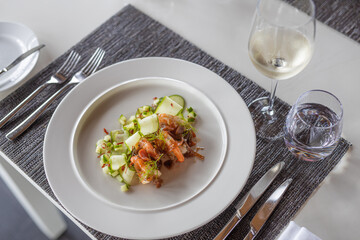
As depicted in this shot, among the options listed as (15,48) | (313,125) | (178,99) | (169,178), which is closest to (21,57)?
(15,48)

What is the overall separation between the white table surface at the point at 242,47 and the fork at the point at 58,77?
0.08 metres

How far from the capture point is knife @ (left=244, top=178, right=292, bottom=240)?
0.90m

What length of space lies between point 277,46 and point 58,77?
66 centimetres

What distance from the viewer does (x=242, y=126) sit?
98 cm

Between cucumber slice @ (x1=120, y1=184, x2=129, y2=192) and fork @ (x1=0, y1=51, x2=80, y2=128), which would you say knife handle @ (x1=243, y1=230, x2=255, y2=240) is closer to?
cucumber slice @ (x1=120, y1=184, x2=129, y2=192)

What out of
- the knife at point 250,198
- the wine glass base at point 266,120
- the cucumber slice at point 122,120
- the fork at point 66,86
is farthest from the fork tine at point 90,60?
the knife at point 250,198

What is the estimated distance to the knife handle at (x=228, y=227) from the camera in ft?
2.93

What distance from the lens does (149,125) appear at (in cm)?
95

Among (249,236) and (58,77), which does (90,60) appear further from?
(249,236)

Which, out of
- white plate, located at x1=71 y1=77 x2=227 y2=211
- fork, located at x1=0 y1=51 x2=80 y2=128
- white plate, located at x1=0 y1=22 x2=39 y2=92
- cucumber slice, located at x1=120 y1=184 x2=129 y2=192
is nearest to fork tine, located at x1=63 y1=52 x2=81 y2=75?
fork, located at x1=0 y1=51 x2=80 y2=128

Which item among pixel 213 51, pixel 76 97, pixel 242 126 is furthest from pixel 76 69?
pixel 242 126

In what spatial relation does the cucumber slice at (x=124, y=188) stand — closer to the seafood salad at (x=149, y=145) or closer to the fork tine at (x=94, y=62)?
the seafood salad at (x=149, y=145)

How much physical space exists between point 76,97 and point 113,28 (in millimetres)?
372

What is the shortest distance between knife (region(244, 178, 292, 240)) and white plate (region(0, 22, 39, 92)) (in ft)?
2.66
